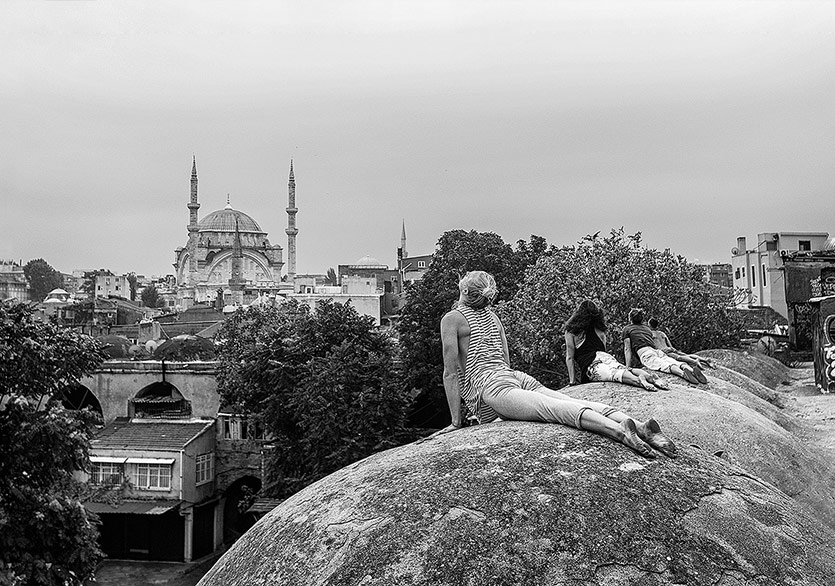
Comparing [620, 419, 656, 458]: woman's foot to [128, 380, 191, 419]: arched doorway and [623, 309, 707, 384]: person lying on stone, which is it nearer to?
[623, 309, 707, 384]: person lying on stone

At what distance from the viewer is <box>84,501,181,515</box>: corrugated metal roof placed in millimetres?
35844

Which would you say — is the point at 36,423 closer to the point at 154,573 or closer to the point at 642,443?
the point at 642,443

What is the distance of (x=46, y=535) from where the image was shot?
16.0 m

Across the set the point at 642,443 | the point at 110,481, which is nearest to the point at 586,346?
the point at 642,443

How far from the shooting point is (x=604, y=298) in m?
28.3

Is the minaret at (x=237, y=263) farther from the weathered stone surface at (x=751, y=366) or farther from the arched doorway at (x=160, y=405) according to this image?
the weathered stone surface at (x=751, y=366)

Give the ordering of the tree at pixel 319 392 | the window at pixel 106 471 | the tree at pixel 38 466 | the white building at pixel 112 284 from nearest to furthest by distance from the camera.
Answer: the tree at pixel 38 466 < the tree at pixel 319 392 < the window at pixel 106 471 < the white building at pixel 112 284

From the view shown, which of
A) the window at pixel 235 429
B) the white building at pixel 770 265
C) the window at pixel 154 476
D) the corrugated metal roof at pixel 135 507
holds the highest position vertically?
the white building at pixel 770 265

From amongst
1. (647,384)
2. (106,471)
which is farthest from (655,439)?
(106,471)

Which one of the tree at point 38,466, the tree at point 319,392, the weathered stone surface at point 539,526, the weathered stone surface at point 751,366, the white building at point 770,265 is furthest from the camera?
the white building at point 770,265

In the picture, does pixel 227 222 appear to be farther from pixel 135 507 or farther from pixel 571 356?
pixel 571 356

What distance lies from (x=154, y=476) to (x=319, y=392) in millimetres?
11179

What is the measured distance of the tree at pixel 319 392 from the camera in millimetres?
30281

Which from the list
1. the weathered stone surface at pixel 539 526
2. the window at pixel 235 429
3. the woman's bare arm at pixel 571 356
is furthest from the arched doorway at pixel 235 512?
the weathered stone surface at pixel 539 526
